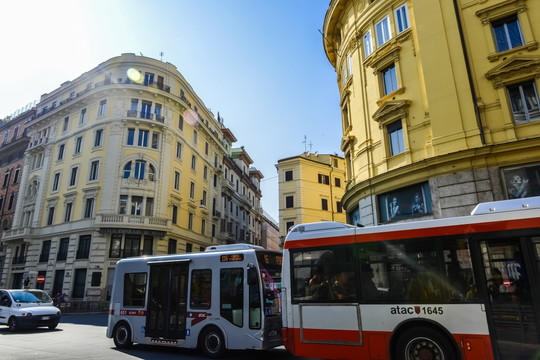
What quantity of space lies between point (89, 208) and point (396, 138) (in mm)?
26891

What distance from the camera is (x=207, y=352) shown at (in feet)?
29.8

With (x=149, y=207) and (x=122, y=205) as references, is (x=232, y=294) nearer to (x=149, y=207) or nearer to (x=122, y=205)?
(x=149, y=207)

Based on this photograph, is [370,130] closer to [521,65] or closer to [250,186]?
[521,65]

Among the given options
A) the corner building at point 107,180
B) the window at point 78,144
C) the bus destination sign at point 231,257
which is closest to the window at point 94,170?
the corner building at point 107,180

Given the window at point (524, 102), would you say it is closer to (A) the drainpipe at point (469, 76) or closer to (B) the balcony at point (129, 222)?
(A) the drainpipe at point (469, 76)

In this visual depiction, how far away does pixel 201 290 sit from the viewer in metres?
9.72

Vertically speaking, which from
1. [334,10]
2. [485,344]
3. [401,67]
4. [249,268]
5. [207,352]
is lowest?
[207,352]

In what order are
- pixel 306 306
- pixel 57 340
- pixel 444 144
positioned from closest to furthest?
pixel 306 306 < pixel 57 340 < pixel 444 144

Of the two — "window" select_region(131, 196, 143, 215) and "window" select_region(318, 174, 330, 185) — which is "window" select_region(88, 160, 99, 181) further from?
"window" select_region(318, 174, 330, 185)

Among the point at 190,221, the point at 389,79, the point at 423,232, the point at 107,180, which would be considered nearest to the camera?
the point at 423,232

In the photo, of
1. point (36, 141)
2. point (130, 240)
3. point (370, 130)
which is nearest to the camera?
point (370, 130)

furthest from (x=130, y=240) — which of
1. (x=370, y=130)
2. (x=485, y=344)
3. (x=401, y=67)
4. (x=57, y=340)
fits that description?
(x=485, y=344)

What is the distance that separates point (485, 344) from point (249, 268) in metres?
5.31

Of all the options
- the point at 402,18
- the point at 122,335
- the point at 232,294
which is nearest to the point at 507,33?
the point at 402,18
